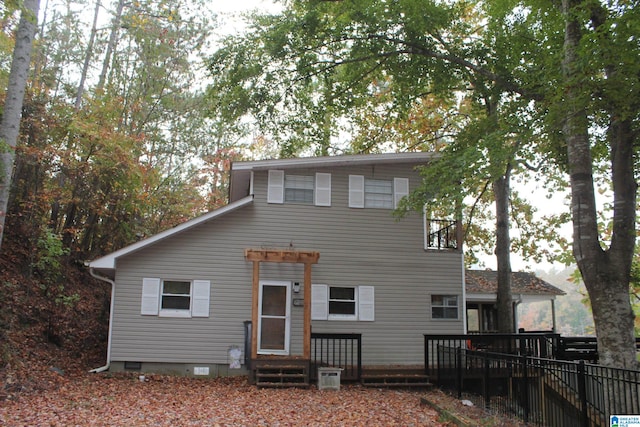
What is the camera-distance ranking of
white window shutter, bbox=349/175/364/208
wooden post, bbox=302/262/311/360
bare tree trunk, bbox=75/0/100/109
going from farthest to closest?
bare tree trunk, bbox=75/0/100/109
white window shutter, bbox=349/175/364/208
wooden post, bbox=302/262/311/360

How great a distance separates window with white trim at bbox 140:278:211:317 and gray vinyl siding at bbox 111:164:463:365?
143mm

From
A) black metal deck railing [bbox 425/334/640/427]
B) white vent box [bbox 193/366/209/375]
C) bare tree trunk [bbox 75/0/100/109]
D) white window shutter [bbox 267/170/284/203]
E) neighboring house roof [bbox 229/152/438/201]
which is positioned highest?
bare tree trunk [bbox 75/0/100/109]

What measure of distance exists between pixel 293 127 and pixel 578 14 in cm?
889

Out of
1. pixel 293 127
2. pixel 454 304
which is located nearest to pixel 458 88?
pixel 293 127

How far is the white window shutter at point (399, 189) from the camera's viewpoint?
14023 mm

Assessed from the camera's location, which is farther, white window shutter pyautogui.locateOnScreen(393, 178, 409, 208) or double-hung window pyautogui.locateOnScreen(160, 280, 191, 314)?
white window shutter pyautogui.locateOnScreen(393, 178, 409, 208)

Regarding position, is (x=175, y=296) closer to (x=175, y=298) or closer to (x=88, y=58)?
(x=175, y=298)

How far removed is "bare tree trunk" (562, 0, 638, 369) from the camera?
8219mm

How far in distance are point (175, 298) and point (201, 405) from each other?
13.7 feet

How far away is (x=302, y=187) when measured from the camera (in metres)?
13.7

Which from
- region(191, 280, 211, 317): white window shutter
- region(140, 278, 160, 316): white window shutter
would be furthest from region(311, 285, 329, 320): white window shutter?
region(140, 278, 160, 316): white window shutter

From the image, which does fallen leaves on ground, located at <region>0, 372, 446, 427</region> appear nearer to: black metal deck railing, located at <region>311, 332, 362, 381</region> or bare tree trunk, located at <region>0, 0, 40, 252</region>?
black metal deck railing, located at <region>311, 332, 362, 381</region>

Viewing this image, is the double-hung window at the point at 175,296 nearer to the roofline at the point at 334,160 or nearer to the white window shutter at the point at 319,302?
the white window shutter at the point at 319,302

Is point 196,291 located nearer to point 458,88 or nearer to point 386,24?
point 386,24
